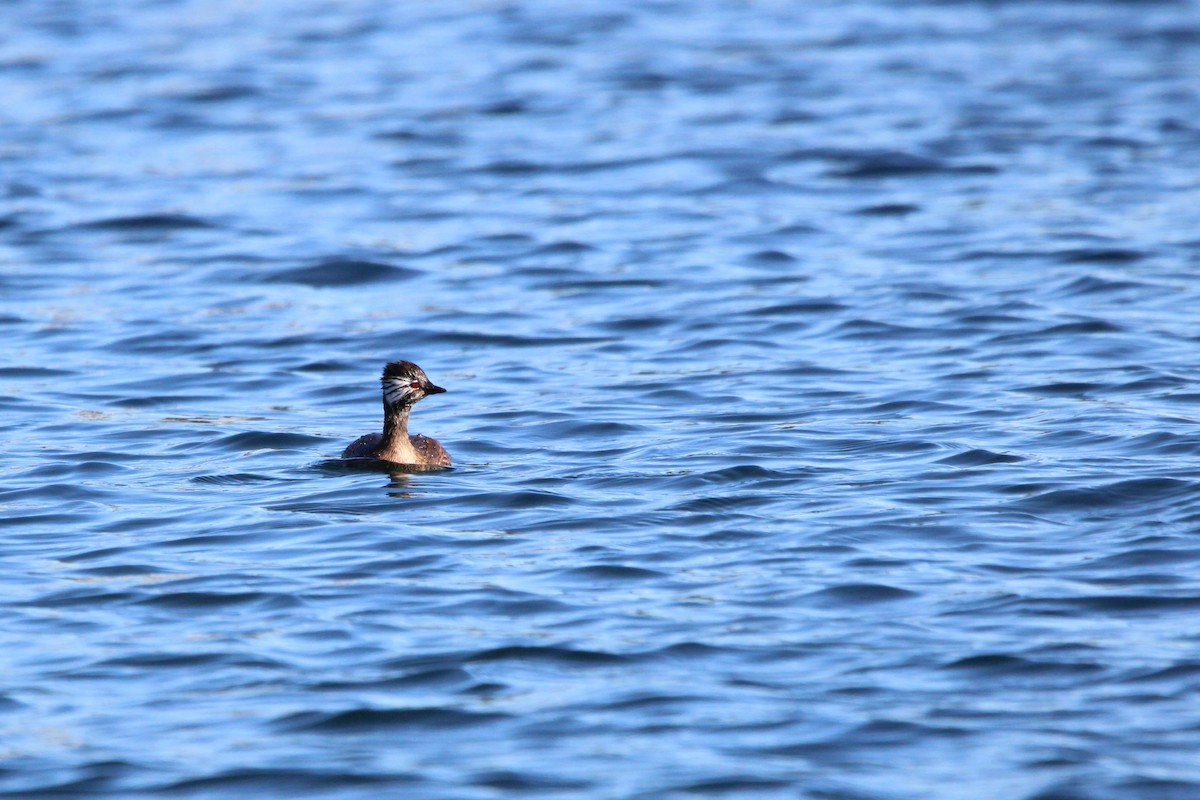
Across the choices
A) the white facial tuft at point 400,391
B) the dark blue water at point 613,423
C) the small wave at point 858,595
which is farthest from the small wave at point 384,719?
the white facial tuft at point 400,391

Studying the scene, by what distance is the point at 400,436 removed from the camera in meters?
13.3

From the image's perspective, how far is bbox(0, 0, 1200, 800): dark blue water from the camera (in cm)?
872

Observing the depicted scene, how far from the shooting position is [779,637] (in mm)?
9695

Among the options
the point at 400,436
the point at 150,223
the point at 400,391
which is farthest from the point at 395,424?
the point at 150,223

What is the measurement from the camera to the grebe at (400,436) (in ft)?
43.5

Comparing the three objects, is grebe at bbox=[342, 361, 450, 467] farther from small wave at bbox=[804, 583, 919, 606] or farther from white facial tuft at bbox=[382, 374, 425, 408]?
small wave at bbox=[804, 583, 919, 606]

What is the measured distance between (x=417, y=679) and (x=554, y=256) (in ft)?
41.4

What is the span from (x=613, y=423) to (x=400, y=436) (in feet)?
6.94

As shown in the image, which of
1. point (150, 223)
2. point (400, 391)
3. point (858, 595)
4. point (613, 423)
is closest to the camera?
point (858, 595)

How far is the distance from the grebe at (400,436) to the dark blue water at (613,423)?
197 millimetres

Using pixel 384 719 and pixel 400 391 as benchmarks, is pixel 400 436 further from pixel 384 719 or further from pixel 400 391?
pixel 384 719

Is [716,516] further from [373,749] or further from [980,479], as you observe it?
[373,749]

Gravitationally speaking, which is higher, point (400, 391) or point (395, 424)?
point (400, 391)

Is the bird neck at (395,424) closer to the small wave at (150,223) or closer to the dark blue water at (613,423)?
the dark blue water at (613,423)
